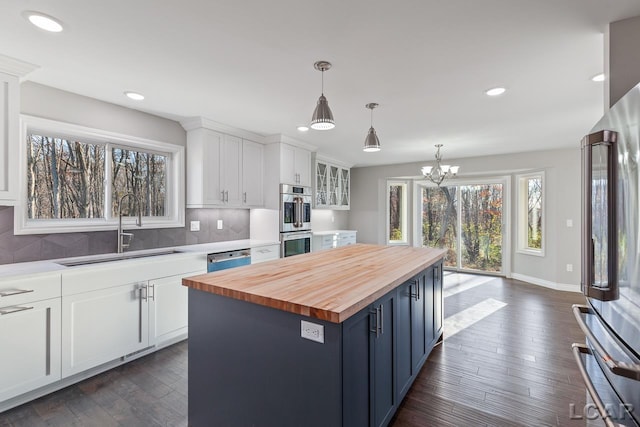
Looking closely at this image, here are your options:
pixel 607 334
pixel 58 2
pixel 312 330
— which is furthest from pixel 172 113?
pixel 607 334

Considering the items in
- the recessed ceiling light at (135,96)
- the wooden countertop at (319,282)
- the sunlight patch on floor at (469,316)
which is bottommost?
the sunlight patch on floor at (469,316)

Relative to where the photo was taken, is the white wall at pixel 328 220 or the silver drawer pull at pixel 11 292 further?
the white wall at pixel 328 220

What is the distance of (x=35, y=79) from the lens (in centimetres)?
257

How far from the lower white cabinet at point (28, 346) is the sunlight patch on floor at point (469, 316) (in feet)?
11.2

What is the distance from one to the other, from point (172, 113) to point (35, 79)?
113 cm

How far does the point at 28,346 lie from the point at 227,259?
1.75 metres

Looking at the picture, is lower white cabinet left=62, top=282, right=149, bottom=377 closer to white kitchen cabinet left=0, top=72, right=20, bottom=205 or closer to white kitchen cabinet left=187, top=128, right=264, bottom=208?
white kitchen cabinet left=0, top=72, right=20, bottom=205

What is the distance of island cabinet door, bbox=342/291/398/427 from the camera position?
139 cm

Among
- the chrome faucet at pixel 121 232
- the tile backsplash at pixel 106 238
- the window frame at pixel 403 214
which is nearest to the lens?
the tile backsplash at pixel 106 238

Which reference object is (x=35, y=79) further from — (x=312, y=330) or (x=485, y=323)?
(x=485, y=323)

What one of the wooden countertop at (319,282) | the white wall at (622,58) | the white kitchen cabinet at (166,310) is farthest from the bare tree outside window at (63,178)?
the white wall at (622,58)

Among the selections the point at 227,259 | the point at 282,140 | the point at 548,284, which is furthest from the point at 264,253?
the point at 548,284

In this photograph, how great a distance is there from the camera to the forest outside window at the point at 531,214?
5562 mm

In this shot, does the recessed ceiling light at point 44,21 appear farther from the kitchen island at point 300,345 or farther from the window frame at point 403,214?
the window frame at point 403,214
